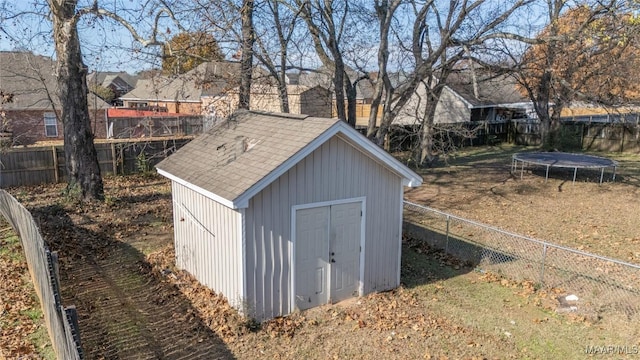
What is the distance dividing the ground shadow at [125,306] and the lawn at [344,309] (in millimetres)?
21

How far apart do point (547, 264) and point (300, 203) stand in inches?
262

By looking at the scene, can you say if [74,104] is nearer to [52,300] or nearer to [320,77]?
[320,77]

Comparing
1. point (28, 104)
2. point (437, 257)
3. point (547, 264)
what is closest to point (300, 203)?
point (437, 257)

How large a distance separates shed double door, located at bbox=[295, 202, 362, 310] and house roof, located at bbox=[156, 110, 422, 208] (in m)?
1.17

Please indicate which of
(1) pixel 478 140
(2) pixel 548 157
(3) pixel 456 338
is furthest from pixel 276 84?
(1) pixel 478 140

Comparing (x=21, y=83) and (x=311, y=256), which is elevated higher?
(x=21, y=83)

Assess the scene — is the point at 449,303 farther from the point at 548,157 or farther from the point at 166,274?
the point at 548,157

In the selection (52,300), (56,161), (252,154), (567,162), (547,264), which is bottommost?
(547,264)

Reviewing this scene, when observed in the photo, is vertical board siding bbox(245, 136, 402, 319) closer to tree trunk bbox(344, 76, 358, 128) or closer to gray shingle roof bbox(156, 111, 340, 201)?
gray shingle roof bbox(156, 111, 340, 201)

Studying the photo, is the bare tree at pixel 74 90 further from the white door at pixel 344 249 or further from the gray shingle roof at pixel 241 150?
the white door at pixel 344 249

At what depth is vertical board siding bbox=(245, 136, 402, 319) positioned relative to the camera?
26.3ft

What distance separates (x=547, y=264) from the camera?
1087cm

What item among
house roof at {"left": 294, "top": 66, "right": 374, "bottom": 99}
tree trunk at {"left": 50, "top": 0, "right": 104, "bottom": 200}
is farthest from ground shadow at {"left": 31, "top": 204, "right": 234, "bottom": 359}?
house roof at {"left": 294, "top": 66, "right": 374, "bottom": 99}

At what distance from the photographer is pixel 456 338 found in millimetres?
7777
